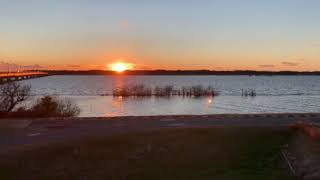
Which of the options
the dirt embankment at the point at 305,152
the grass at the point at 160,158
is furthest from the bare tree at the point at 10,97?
the dirt embankment at the point at 305,152

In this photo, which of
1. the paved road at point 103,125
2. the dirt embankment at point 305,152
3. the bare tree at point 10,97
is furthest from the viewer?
the bare tree at point 10,97

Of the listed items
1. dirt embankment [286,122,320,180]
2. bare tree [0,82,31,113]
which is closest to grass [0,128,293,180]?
dirt embankment [286,122,320,180]

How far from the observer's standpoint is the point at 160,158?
1945cm

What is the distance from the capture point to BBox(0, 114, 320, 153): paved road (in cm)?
2164

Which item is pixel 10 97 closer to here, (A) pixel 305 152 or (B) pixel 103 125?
(B) pixel 103 125

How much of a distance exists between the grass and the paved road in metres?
1.51

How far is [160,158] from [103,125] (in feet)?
22.7

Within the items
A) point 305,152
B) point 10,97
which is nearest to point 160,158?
point 305,152

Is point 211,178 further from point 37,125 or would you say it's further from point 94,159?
point 37,125

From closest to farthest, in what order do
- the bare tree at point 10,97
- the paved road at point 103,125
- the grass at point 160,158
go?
1. the grass at point 160,158
2. the paved road at point 103,125
3. the bare tree at point 10,97

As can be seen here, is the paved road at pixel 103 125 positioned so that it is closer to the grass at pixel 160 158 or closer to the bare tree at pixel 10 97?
the grass at pixel 160 158

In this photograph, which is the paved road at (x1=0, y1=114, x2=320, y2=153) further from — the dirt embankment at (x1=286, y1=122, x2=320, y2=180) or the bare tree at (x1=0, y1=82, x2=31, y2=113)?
the bare tree at (x1=0, y1=82, x2=31, y2=113)

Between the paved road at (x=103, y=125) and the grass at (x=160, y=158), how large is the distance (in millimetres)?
1506

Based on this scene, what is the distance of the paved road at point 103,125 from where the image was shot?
21638mm
